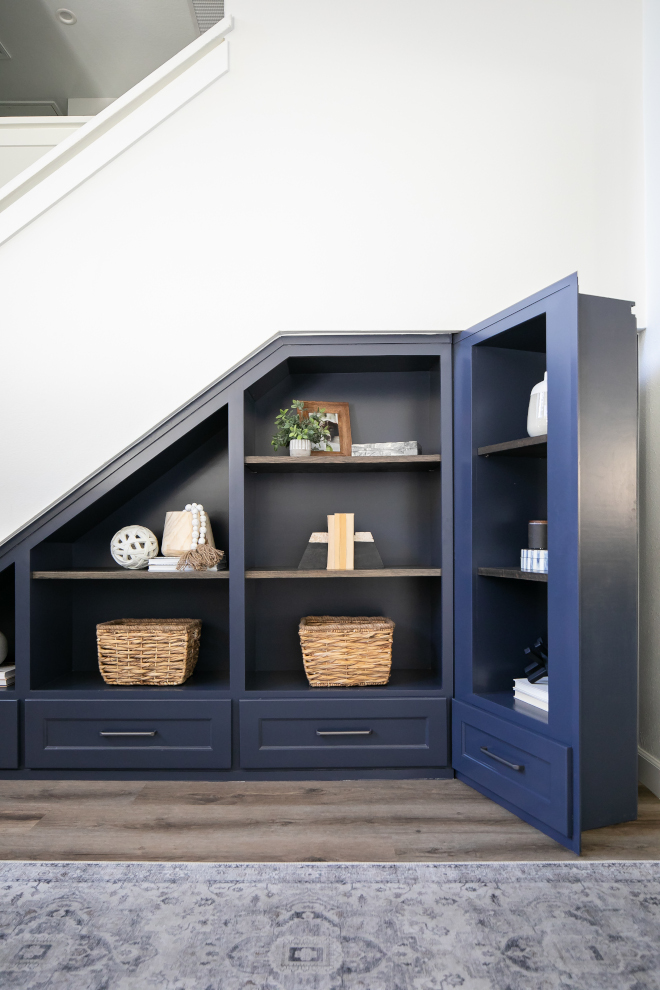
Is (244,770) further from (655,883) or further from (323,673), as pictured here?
(655,883)

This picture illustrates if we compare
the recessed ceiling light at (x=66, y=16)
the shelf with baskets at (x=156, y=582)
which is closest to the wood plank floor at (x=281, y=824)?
the shelf with baskets at (x=156, y=582)

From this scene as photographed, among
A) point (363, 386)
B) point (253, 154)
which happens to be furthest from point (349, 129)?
Result: point (363, 386)

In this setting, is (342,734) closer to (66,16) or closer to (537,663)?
(537,663)

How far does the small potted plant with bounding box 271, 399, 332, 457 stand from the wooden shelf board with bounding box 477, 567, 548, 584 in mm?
809

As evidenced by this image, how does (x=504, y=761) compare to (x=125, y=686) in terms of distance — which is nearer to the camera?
(x=504, y=761)

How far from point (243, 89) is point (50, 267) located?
0.99 meters

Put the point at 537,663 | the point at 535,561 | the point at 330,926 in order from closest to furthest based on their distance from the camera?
1. the point at 330,926
2. the point at 535,561
3. the point at 537,663

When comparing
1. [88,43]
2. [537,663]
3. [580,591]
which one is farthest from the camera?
[88,43]

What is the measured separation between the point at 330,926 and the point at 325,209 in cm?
224

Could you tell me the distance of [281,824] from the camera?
1840mm

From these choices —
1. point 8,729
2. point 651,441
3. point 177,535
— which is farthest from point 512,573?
point 8,729

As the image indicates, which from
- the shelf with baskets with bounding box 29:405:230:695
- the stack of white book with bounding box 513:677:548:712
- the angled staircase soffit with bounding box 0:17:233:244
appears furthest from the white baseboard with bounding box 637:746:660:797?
the angled staircase soffit with bounding box 0:17:233:244

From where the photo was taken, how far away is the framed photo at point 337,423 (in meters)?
2.49

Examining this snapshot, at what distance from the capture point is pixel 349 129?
2.23m
